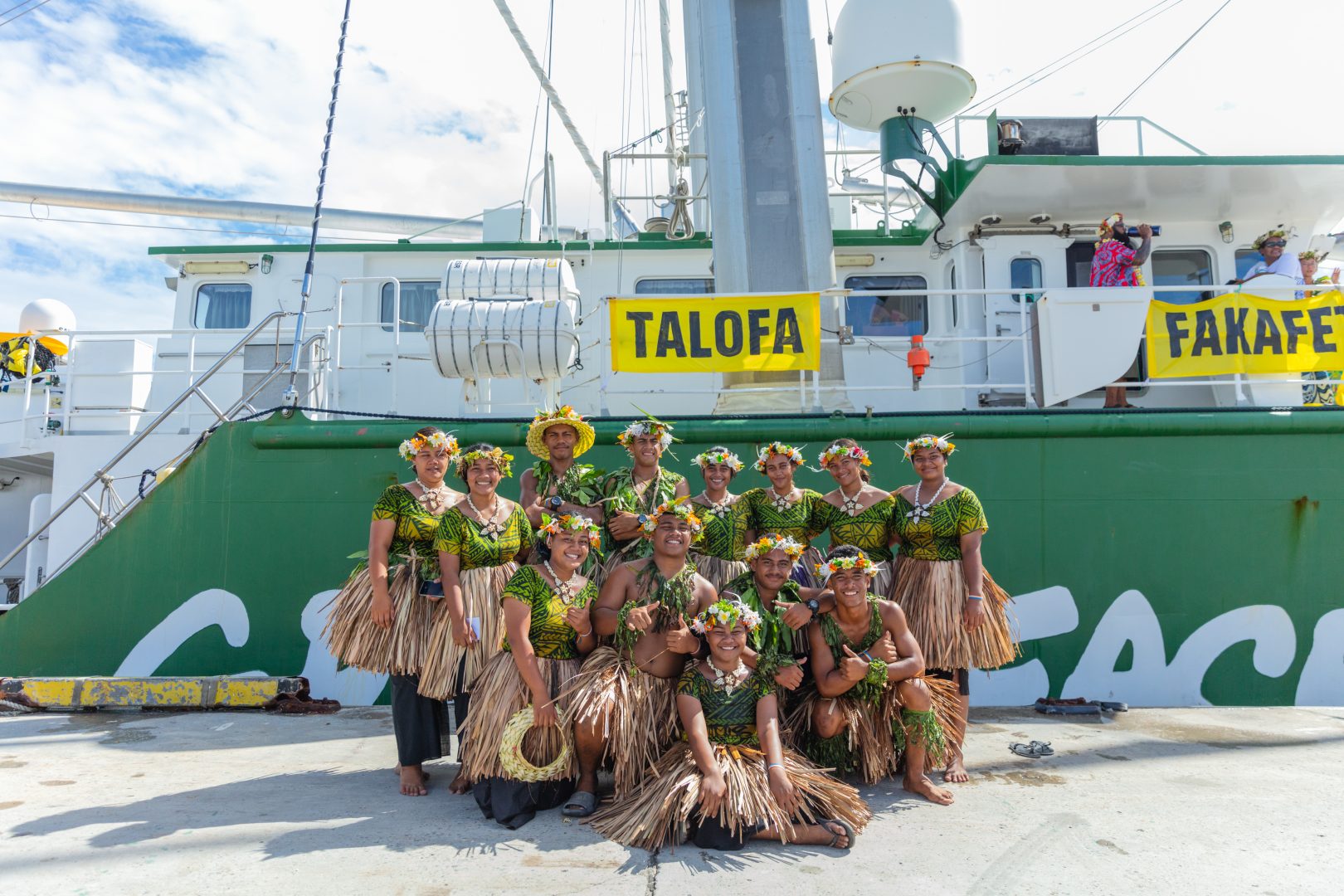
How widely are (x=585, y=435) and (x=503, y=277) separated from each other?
8.42ft

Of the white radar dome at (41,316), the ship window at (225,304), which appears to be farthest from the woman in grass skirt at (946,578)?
the white radar dome at (41,316)

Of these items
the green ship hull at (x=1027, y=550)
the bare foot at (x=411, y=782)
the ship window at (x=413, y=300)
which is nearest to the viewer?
the bare foot at (x=411, y=782)

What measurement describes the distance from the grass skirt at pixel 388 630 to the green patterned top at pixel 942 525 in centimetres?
232

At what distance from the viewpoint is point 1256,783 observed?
423cm

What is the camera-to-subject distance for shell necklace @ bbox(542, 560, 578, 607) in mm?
3979

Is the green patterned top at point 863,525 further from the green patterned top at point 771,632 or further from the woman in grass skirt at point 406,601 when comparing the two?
the woman in grass skirt at point 406,601

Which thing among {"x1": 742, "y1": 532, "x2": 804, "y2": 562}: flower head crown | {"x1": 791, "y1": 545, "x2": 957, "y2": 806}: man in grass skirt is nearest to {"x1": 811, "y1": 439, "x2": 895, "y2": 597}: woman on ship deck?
{"x1": 791, "y1": 545, "x2": 957, "y2": 806}: man in grass skirt

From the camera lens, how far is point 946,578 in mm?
4648

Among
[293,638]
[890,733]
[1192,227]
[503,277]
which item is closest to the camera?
[890,733]

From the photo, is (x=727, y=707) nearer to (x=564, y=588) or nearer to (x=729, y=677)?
(x=729, y=677)

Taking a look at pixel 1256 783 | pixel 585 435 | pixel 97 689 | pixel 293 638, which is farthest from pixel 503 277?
pixel 1256 783

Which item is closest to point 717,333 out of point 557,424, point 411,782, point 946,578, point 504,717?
point 557,424

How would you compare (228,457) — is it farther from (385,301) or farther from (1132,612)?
(1132,612)

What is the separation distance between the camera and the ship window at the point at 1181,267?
28.0ft
